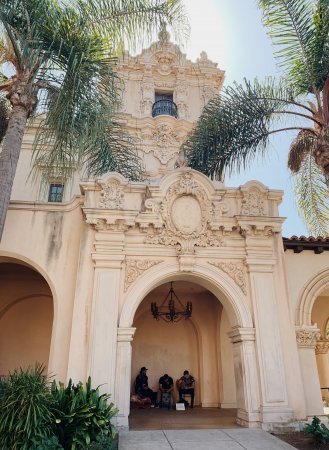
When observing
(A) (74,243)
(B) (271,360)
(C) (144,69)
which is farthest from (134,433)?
(C) (144,69)

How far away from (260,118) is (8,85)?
6.30 m

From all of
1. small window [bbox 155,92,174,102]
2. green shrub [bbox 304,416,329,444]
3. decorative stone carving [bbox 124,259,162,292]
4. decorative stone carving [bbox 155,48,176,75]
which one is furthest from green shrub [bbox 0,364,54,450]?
decorative stone carving [bbox 155,48,176,75]

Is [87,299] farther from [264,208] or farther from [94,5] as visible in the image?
[94,5]

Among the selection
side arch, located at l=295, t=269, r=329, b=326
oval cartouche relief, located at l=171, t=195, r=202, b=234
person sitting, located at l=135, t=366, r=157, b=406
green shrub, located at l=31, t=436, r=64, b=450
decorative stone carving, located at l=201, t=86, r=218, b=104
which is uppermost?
decorative stone carving, located at l=201, t=86, r=218, b=104

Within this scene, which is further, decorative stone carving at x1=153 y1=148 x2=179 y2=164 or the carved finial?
decorative stone carving at x1=153 y1=148 x2=179 y2=164

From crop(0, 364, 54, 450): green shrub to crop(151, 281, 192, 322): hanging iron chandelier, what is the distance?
5784mm

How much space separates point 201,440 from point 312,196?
7916mm

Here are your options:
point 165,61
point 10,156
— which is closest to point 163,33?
point 10,156

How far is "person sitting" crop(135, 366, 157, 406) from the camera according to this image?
38.4 feet

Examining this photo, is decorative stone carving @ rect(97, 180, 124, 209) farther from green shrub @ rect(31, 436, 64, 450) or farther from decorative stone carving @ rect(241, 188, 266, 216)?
green shrub @ rect(31, 436, 64, 450)

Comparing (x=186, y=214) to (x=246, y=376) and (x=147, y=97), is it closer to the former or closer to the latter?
(x=246, y=376)

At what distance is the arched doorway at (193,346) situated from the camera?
1163 centimetres

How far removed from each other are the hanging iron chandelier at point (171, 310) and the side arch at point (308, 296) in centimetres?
350

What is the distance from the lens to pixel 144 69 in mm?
18125
